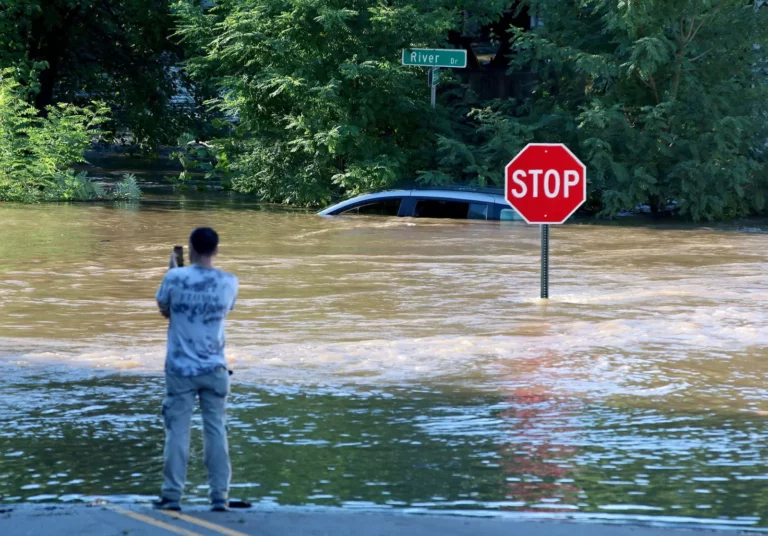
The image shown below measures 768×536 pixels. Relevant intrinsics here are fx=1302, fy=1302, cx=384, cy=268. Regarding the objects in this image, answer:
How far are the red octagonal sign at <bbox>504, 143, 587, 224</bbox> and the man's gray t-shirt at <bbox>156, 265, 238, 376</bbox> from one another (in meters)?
8.98

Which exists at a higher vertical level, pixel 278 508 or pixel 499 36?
pixel 499 36

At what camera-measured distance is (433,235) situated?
69.9 feet

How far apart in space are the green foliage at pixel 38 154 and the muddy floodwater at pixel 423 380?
823cm

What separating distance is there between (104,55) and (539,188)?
23.0 metres

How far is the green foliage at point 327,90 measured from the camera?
26078 mm

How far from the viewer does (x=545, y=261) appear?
13.9 m

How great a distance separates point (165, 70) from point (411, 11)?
1431 centimetres

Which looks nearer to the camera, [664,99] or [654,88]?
[664,99]

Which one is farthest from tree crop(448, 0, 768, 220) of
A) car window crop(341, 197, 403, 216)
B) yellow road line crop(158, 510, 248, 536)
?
yellow road line crop(158, 510, 248, 536)

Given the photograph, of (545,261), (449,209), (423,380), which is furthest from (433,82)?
(423,380)

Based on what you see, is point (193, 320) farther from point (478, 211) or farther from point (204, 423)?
point (478, 211)

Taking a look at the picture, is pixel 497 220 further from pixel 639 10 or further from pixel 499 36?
pixel 499 36

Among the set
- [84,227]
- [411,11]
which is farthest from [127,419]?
[411,11]

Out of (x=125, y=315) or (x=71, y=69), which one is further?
(x=71, y=69)
